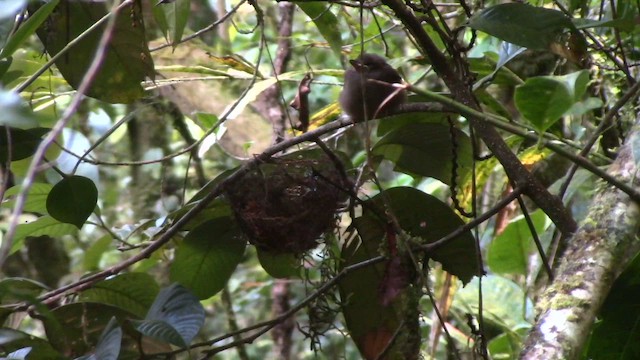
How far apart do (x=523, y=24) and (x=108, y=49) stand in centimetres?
61

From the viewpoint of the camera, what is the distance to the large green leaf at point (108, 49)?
1152 millimetres

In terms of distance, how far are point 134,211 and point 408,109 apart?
1.84 m

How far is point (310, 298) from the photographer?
1027 mm

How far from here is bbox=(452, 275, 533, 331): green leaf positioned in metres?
1.67

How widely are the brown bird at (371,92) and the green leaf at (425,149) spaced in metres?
0.09

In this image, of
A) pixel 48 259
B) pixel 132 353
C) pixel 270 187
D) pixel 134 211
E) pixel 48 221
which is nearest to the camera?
pixel 132 353

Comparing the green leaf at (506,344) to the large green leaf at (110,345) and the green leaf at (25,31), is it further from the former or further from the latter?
the green leaf at (25,31)

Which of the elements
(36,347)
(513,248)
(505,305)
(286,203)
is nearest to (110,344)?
(36,347)

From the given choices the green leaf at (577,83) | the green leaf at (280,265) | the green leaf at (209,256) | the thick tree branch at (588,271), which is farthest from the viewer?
the green leaf at (280,265)

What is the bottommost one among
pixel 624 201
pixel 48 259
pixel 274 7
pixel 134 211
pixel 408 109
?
pixel 624 201

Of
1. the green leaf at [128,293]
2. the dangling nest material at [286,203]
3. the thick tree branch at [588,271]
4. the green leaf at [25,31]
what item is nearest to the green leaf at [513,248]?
the thick tree branch at [588,271]

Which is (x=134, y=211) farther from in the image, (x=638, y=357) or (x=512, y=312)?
(x=638, y=357)

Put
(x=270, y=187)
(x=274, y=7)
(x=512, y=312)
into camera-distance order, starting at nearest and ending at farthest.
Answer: (x=270, y=187), (x=512, y=312), (x=274, y=7)

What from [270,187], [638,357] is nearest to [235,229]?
[270,187]
